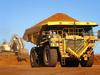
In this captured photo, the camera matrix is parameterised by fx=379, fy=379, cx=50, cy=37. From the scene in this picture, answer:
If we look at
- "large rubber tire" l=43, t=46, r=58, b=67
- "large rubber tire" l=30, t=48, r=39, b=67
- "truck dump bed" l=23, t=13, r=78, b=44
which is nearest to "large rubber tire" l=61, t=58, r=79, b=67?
"large rubber tire" l=43, t=46, r=58, b=67

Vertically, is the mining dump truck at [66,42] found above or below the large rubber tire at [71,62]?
above

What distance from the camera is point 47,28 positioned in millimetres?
22812

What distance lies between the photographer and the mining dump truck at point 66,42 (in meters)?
21.9

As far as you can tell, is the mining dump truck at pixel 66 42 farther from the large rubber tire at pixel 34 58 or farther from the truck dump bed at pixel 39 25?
the large rubber tire at pixel 34 58

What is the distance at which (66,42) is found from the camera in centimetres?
2197

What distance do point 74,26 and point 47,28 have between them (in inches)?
64.3

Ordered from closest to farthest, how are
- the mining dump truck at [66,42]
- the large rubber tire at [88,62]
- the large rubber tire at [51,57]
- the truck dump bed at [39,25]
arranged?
the large rubber tire at [51,57] → the mining dump truck at [66,42] → the large rubber tire at [88,62] → the truck dump bed at [39,25]

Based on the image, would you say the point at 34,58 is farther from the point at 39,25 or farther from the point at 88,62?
the point at 88,62

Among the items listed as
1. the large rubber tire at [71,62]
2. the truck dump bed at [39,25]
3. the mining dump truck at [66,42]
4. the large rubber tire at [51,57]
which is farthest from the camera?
the truck dump bed at [39,25]

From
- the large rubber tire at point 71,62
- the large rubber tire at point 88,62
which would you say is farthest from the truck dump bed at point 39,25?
the large rubber tire at point 88,62

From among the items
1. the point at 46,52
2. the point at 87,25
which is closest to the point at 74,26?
the point at 87,25

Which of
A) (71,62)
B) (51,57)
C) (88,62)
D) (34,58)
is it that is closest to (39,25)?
(34,58)

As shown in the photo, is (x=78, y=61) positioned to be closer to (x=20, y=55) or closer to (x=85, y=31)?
(x=85, y=31)

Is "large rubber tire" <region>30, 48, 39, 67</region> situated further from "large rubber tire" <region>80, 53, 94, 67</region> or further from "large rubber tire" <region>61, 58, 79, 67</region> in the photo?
"large rubber tire" <region>80, 53, 94, 67</region>
